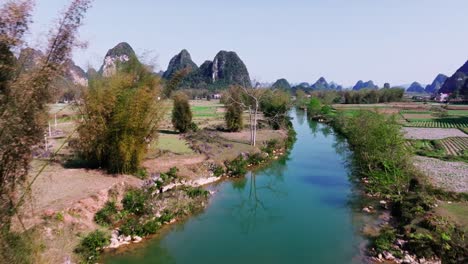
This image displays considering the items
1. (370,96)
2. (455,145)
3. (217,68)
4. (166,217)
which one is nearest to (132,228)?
(166,217)

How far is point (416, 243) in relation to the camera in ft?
26.1

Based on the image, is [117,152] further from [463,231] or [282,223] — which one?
[463,231]

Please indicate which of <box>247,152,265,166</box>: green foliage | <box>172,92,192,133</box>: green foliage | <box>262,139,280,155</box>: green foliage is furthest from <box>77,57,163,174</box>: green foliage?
<box>172,92,192,133</box>: green foliage

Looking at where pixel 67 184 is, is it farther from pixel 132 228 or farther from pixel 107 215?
pixel 132 228

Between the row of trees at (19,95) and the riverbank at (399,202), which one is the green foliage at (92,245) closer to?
the row of trees at (19,95)

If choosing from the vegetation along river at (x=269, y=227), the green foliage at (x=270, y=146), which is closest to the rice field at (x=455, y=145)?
the vegetation along river at (x=269, y=227)

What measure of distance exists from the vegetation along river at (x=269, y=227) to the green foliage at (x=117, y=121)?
3379mm

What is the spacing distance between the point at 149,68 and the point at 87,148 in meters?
3.93

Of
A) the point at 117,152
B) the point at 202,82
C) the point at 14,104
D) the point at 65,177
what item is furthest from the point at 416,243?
the point at 202,82

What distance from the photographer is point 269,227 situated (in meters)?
10.2

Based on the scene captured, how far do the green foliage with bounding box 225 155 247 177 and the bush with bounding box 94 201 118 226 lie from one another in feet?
21.6

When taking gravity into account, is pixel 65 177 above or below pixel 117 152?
below

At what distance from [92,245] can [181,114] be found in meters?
16.2

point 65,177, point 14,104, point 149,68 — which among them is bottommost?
point 65,177
